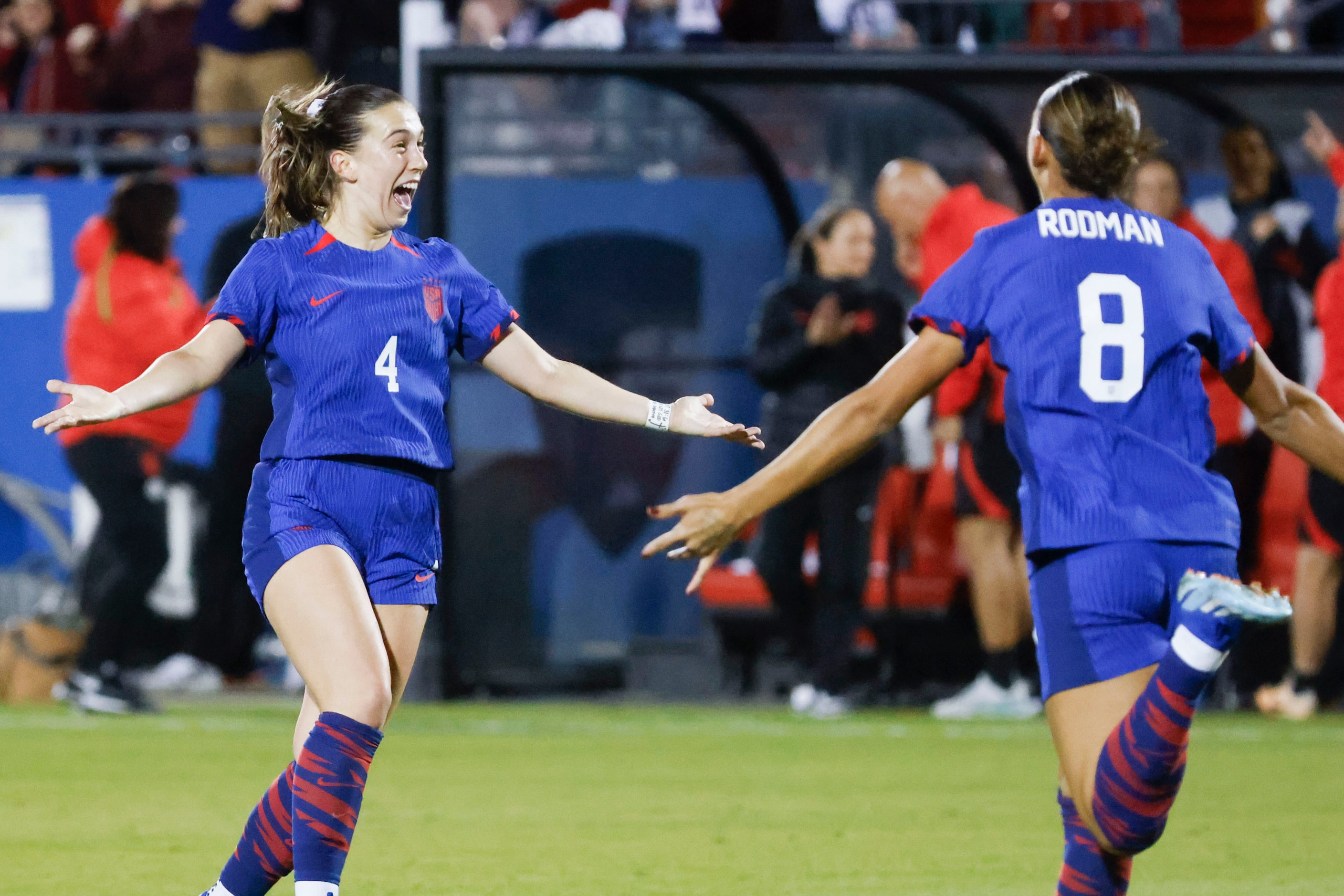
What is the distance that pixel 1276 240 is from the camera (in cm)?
1059

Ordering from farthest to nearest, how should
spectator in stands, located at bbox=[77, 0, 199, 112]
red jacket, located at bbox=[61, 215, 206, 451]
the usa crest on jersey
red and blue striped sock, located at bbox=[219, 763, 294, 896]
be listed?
1. spectator in stands, located at bbox=[77, 0, 199, 112]
2. red jacket, located at bbox=[61, 215, 206, 451]
3. the usa crest on jersey
4. red and blue striped sock, located at bbox=[219, 763, 294, 896]

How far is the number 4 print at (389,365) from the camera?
445 cm

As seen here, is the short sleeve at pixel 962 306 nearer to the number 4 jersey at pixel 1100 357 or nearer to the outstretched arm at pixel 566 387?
the number 4 jersey at pixel 1100 357

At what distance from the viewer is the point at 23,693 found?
10453mm

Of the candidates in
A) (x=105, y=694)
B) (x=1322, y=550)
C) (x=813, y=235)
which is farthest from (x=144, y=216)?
(x=1322, y=550)

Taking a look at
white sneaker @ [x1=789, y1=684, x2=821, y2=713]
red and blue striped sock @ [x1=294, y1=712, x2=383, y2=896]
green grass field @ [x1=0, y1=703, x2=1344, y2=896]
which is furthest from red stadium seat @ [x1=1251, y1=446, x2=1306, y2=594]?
red and blue striped sock @ [x1=294, y1=712, x2=383, y2=896]

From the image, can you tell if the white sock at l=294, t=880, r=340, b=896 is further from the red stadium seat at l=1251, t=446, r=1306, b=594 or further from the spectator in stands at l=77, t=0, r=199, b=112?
the spectator in stands at l=77, t=0, r=199, b=112

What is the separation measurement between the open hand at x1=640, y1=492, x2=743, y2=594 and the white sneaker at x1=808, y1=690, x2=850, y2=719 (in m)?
5.99

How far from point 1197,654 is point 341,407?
1.91 meters

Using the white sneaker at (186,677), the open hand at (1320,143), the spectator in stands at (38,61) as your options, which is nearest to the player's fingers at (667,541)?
the open hand at (1320,143)

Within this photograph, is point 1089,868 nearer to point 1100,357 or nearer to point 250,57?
point 1100,357

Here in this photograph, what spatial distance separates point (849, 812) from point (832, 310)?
360cm

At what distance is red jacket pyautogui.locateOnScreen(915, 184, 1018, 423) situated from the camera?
10070 mm

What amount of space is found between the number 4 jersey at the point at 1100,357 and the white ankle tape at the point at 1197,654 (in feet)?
1.02
